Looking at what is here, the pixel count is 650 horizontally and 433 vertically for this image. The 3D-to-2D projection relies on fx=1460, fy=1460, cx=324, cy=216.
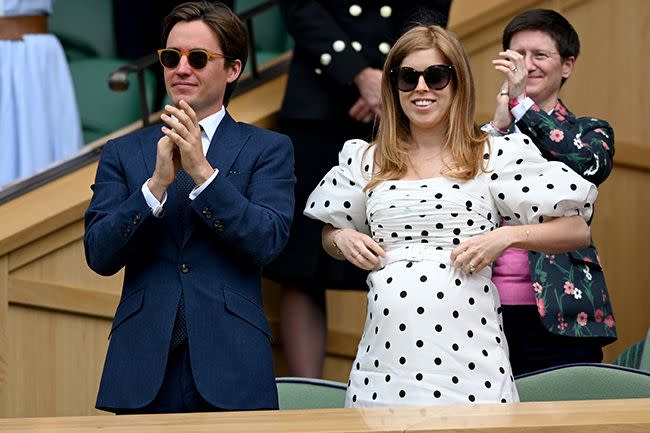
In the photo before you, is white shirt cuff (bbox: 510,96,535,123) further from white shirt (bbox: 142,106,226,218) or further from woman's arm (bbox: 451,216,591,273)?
white shirt (bbox: 142,106,226,218)

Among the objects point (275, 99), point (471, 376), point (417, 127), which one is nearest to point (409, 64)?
point (417, 127)

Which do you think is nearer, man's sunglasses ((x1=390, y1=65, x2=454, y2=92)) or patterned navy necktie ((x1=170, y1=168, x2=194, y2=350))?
patterned navy necktie ((x1=170, y1=168, x2=194, y2=350))

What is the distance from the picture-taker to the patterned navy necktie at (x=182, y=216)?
3.32m

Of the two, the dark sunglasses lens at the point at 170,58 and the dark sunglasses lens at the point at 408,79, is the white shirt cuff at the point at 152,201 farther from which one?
the dark sunglasses lens at the point at 408,79

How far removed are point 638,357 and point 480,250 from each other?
129cm

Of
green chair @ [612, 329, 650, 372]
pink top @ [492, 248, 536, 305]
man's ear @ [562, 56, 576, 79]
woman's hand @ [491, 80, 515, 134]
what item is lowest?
green chair @ [612, 329, 650, 372]

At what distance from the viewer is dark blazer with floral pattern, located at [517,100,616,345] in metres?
3.88

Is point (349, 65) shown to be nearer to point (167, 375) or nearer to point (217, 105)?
point (217, 105)

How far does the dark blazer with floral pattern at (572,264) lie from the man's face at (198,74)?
2.78 ft

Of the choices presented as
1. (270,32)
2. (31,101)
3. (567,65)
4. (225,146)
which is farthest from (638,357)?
(270,32)

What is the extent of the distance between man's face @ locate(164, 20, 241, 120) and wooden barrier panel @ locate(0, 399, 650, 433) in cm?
100

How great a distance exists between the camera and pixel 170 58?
347 centimetres

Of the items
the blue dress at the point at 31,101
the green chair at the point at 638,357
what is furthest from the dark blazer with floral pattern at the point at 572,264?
the blue dress at the point at 31,101

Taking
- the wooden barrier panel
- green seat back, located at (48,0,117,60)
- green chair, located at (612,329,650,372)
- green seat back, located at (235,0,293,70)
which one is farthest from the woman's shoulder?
green seat back, located at (48,0,117,60)
